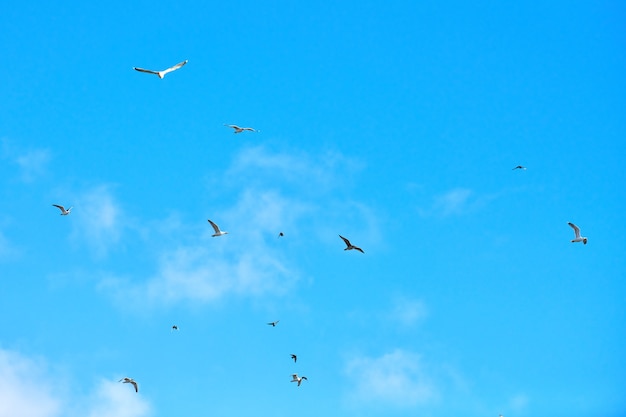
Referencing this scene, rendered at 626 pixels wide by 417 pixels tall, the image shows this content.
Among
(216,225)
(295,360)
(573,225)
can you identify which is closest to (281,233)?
(216,225)

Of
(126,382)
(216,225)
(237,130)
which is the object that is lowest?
(126,382)

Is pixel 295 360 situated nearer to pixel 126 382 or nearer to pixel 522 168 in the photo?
pixel 126 382

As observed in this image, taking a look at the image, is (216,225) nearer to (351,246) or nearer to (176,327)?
(351,246)

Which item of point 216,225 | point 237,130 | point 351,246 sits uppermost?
point 237,130

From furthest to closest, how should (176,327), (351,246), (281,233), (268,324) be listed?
(176,327), (268,324), (281,233), (351,246)

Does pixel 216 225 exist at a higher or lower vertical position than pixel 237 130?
lower

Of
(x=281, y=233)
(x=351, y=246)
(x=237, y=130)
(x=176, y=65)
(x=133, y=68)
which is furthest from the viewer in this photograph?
(x=281, y=233)

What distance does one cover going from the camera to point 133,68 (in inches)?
1934

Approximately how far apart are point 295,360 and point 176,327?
53.7ft

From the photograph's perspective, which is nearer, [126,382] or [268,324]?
[126,382]

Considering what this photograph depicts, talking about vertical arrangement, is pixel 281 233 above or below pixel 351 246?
above

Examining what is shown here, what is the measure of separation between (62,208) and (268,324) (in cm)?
2718

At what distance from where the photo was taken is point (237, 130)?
82.9 metres

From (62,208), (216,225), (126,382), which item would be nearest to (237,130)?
(216,225)
